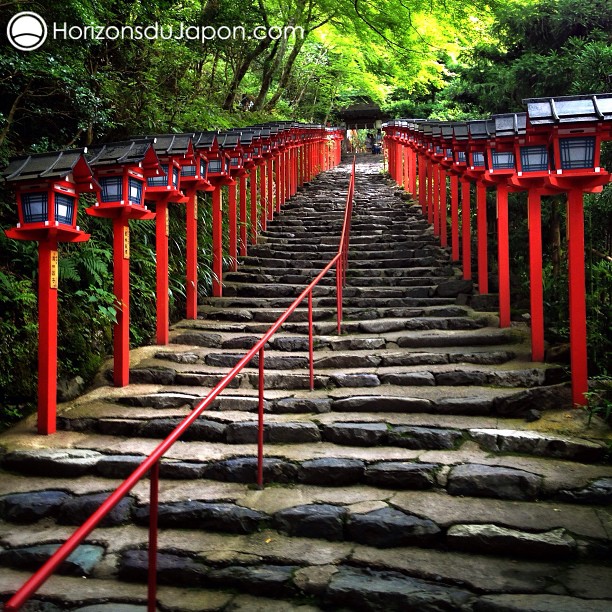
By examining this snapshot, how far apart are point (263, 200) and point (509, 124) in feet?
23.2

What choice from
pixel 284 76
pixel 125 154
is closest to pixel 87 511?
pixel 125 154

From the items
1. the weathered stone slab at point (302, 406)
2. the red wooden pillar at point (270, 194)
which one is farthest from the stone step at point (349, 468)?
the red wooden pillar at point (270, 194)

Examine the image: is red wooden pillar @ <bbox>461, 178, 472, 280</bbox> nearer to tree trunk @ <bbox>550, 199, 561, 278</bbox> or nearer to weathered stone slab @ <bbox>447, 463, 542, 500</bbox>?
tree trunk @ <bbox>550, 199, 561, 278</bbox>

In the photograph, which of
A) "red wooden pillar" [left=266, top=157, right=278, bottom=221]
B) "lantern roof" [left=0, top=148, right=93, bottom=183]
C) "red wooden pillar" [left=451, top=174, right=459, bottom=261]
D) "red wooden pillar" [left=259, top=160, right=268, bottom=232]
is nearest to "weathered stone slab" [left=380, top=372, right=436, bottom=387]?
"lantern roof" [left=0, top=148, right=93, bottom=183]

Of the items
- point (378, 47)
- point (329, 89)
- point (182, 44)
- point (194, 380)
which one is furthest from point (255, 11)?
point (329, 89)

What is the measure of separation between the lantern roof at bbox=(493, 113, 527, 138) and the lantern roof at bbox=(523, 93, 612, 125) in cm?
63

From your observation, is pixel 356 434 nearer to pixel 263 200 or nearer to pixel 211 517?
pixel 211 517

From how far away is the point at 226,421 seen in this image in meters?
4.87

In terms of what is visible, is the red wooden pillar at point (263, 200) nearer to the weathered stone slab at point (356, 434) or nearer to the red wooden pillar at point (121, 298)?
the red wooden pillar at point (121, 298)

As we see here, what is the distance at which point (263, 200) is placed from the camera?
1214 cm

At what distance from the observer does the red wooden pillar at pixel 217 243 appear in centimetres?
863

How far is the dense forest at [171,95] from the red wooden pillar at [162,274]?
0.25 m

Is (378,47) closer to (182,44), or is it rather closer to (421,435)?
(182,44)

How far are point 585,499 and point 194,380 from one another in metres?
3.65
